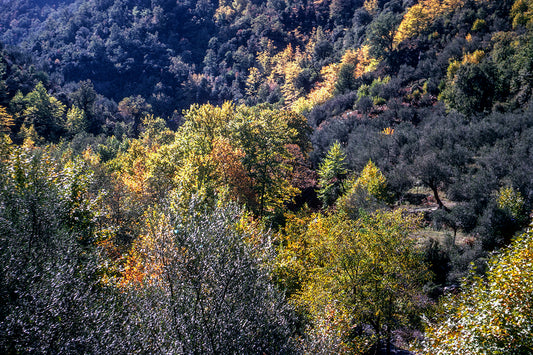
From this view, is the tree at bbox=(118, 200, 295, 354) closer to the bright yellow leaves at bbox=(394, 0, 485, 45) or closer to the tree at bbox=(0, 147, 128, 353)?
→ the tree at bbox=(0, 147, 128, 353)

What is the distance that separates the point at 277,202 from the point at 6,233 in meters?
22.1

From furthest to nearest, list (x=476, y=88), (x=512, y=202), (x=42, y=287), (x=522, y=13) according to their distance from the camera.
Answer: (x=522, y=13) → (x=476, y=88) → (x=512, y=202) → (x=42, y=287)

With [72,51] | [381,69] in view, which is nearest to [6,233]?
[381,69]

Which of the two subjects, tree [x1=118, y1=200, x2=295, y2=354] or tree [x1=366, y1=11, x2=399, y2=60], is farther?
tree [x1=366, y1=11, x2=399, y2=60]

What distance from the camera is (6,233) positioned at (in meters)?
10.6

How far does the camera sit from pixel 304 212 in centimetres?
3334

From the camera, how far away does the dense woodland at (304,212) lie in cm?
1013

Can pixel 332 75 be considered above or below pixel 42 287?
above

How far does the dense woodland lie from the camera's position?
1013 cm

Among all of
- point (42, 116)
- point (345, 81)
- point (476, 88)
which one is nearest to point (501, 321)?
point (476, 88)

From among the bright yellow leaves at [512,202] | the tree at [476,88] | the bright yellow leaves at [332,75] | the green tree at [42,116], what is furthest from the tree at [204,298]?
the green tree at [42,116]

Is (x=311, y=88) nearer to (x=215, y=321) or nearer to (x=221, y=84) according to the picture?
(x=221, y=84)

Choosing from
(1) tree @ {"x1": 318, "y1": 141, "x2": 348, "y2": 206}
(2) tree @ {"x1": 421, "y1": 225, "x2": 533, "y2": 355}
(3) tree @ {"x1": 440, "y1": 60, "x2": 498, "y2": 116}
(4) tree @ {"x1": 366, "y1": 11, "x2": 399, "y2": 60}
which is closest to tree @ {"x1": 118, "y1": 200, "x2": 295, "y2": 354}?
(2) tree @ {"x1": 421, "y1": 225, "x2": 533, "y2": 355}

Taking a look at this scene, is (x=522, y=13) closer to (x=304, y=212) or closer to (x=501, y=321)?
(x=304, y=212)
